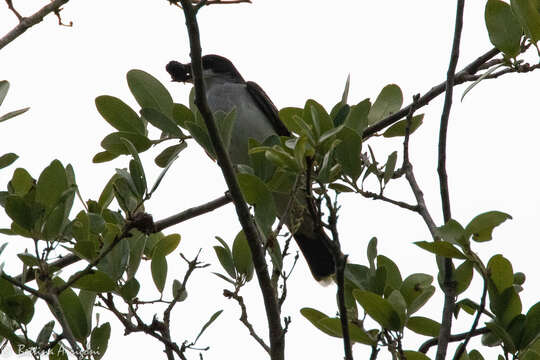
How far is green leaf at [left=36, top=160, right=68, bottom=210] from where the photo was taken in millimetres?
2469

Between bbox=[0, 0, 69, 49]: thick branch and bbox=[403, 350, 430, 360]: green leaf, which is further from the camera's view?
bbox=[0, 0, 69, 49]: thick branch

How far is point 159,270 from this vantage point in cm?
304

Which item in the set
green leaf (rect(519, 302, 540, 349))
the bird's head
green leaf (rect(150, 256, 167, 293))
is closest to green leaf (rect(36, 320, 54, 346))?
green leaf (rect(150, 256, 167, 293))

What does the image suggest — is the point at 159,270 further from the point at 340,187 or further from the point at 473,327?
the point at 473,327

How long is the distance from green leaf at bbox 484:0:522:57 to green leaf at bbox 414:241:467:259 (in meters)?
0.86

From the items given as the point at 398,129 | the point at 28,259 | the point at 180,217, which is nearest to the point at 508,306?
the point at 398,129

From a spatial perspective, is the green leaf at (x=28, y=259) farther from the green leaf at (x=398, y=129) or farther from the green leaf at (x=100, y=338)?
the green leaf at (x=398, y=129)

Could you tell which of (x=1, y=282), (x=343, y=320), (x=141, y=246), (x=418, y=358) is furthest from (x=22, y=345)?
(x=418, y=358)

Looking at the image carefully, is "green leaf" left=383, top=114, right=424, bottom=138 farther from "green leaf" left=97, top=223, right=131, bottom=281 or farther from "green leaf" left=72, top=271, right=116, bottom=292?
"green leaf" left=72, top=271, right=116, bottom=292

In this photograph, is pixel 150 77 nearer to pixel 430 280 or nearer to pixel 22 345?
pixel 22 345

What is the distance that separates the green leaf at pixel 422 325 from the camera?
262 cm

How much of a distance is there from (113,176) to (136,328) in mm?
670

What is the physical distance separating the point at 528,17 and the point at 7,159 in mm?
1889

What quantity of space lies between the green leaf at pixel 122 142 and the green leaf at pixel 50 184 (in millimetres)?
872
